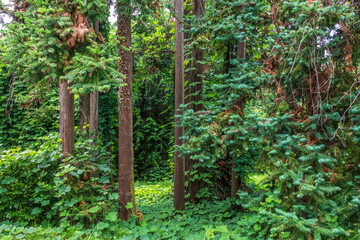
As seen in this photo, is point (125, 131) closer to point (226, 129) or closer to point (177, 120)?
point (177, 120)

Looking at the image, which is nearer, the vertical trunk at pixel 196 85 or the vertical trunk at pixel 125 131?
the vertical trunk at pixel 125 131

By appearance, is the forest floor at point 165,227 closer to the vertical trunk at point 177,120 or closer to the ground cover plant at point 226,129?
the ground cover plant at point 226,129

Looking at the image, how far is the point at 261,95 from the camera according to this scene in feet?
13.7

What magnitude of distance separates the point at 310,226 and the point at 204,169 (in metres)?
3.60

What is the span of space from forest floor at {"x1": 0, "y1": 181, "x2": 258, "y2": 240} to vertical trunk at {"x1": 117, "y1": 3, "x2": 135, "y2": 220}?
0.37m

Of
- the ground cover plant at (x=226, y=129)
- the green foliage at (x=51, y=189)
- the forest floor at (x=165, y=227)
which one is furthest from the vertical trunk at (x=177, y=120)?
the green foliage at (x=51, y=189)

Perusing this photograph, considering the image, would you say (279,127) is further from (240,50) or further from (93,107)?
(93,107)

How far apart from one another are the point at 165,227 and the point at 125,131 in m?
1.84

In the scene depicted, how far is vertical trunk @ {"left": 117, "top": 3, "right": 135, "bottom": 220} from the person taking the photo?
4.57m

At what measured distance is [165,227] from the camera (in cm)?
436

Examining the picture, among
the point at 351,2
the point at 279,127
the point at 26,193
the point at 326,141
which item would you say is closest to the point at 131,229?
the point at 26,193

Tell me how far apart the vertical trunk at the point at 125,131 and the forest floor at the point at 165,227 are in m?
0.37

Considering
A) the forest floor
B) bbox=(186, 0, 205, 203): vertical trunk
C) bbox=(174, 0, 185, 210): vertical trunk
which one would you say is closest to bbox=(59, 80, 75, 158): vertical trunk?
the forest floor

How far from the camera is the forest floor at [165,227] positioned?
352 cm
